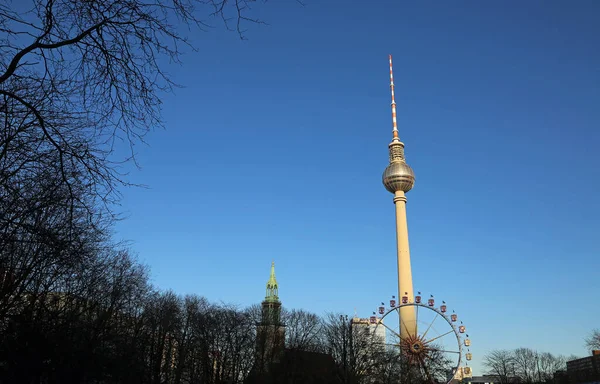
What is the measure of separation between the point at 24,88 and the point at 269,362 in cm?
4588

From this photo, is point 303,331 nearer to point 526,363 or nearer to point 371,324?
point 371,324

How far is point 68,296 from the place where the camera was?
22750mm

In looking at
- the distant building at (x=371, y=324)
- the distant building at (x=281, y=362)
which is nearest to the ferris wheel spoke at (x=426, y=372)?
the distant building at (x=371, y=324)

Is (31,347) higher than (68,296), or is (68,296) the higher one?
(68,296)

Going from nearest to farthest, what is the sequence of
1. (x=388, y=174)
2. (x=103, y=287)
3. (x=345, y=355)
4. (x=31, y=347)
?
(x=31, y=347) → (x=103, y=287) → (x=345, y=355) → (x=388, y=174)

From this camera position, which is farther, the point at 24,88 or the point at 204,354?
the point at 204,354

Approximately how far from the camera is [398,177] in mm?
92625

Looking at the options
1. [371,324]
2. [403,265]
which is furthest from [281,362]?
[403,265]

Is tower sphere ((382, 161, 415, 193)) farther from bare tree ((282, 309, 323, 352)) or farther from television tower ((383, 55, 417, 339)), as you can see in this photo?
bare tree ((282, 309, 323, 352))

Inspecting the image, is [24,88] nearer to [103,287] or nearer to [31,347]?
[31,347]

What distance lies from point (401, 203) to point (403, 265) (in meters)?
12.2

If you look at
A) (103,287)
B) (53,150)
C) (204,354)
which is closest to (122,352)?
(103,287)

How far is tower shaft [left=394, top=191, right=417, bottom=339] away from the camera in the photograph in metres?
82.8

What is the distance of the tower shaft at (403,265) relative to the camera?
272 feet
